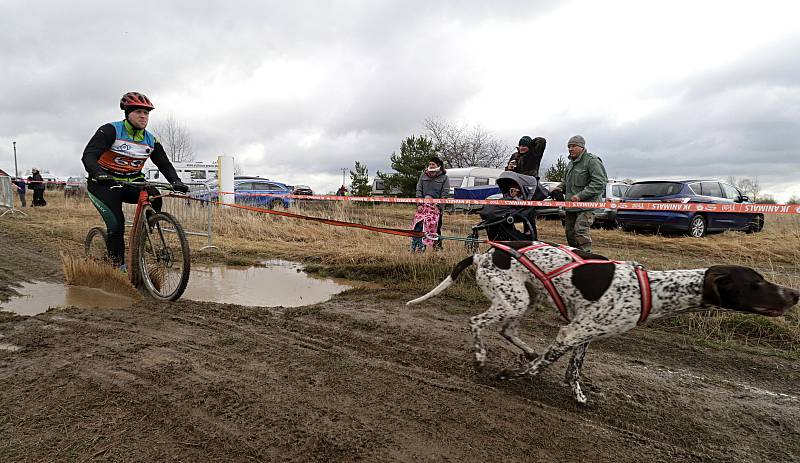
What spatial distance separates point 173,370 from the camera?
309 cm

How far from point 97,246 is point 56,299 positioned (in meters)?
1.20

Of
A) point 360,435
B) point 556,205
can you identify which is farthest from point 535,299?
point 556,205

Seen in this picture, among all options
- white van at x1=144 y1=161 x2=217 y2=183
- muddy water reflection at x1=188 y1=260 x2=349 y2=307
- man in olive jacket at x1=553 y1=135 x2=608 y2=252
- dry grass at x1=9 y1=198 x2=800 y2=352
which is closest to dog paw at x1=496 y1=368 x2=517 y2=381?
dry grass at x1=9 y1=198 x2=800 y2=352

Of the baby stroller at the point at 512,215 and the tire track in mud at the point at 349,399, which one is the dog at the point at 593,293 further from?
the baby stroller at the point at 512,215

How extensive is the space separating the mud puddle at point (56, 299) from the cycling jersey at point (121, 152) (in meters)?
1.33

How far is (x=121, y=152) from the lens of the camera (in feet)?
16.8

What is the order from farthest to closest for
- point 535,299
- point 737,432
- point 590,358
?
point 590,358, point 535,299, point 737,432

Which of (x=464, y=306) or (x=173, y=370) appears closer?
(x=173, y=370)

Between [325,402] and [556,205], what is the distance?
3.82 meters

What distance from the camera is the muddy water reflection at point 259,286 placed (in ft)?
17.3

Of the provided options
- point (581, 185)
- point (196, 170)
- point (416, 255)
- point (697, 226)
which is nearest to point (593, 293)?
point (581, 185)

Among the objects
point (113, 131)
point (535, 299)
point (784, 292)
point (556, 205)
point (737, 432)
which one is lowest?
point (737, 432)

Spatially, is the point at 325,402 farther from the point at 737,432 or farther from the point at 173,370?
the point at 737,432

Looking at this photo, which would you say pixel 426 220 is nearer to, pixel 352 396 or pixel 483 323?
pixel 483 323
